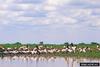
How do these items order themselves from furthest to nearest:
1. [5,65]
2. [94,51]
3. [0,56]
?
[94,51] → [0,56] → [5,65]

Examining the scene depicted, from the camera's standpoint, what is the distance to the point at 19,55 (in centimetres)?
7756

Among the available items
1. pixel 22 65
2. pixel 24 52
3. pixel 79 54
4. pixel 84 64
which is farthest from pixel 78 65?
pixel 24 52

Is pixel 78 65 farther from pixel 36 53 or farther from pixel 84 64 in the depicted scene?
pixel 36 53

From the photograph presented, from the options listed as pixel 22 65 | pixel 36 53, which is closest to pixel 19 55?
pixel 36 53

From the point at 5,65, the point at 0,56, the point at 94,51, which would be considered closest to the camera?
the point at 5,65

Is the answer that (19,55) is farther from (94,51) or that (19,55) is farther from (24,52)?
(94,51)

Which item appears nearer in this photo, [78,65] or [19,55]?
[78,65]

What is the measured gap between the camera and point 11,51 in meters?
81.4

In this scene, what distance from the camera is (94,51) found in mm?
79250

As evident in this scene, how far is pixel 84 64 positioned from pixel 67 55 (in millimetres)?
18062

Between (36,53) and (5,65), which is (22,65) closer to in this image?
(5,65)

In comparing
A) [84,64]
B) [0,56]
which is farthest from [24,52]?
[84,64]

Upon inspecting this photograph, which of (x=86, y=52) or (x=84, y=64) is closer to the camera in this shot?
(x=84, y=64)

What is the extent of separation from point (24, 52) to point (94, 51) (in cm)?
858
